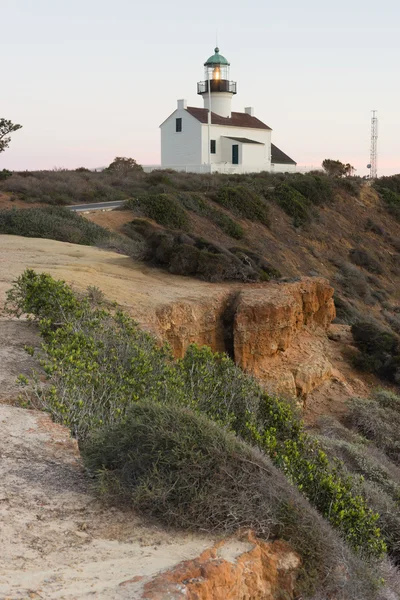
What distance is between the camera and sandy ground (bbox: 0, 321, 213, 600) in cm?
338

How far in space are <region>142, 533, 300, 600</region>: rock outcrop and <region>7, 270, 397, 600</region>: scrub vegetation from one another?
0.10 m

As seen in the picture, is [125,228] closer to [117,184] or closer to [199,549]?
[117,184]

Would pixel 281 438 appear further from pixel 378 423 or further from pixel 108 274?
pixel 108 274

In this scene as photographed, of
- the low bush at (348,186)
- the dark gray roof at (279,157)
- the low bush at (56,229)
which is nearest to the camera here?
the low bush at (56,229)

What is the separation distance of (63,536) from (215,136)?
4341 centimetres

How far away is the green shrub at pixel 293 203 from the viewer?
111 feet

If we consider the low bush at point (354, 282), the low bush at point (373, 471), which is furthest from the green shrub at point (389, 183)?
the low bush at point (373, 471)

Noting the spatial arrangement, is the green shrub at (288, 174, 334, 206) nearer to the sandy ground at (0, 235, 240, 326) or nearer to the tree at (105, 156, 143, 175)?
the tree at (105, 156, 143, 175)

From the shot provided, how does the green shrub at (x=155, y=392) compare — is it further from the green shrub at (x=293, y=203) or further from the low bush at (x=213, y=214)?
the green shrub at (x=293, y=203)

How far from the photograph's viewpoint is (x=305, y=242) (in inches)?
1239

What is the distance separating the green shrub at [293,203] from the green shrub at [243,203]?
1997mm

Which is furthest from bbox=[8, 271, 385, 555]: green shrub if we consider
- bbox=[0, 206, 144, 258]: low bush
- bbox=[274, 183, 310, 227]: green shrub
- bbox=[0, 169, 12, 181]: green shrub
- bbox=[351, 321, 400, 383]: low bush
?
bbox=[274, 183, 310, 227]: green shrub

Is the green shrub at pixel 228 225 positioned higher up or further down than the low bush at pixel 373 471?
higher up

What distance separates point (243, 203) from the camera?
31.2 meters
